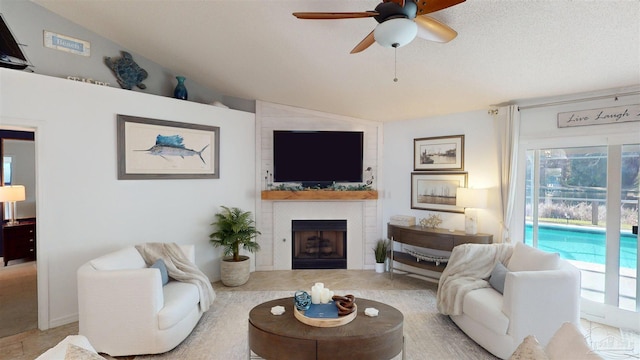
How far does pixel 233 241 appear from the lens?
4.80 m

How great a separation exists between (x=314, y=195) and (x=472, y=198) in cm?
238

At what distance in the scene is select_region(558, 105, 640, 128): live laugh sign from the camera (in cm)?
348

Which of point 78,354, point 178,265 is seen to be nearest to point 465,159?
point 178,265

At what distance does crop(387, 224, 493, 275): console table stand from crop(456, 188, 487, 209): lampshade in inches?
16.6

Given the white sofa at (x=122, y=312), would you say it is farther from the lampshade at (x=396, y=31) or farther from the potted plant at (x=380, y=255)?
the potted plant at (x=380, y=255)

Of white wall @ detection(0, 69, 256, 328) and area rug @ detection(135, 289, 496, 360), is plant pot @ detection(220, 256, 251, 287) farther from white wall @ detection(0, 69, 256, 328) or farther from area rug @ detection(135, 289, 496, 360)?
white wall @ detection(0, 69, 256, 328)

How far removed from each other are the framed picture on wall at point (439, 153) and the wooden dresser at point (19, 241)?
21.7ft

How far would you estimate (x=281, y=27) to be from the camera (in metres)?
3.18

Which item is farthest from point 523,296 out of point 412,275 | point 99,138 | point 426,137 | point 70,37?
point 70,37

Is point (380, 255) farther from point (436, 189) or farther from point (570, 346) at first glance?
point (570, 346)

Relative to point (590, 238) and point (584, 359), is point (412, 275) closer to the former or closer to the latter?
point (590, 238)

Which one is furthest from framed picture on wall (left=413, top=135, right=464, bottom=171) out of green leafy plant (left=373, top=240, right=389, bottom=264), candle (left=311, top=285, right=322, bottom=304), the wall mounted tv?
candle (left=311, top=285, right=322, bottom=304)

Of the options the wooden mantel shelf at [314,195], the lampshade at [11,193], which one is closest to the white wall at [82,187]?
the wooden mantel shelf at [314,195]

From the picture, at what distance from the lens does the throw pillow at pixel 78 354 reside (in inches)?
53.8
